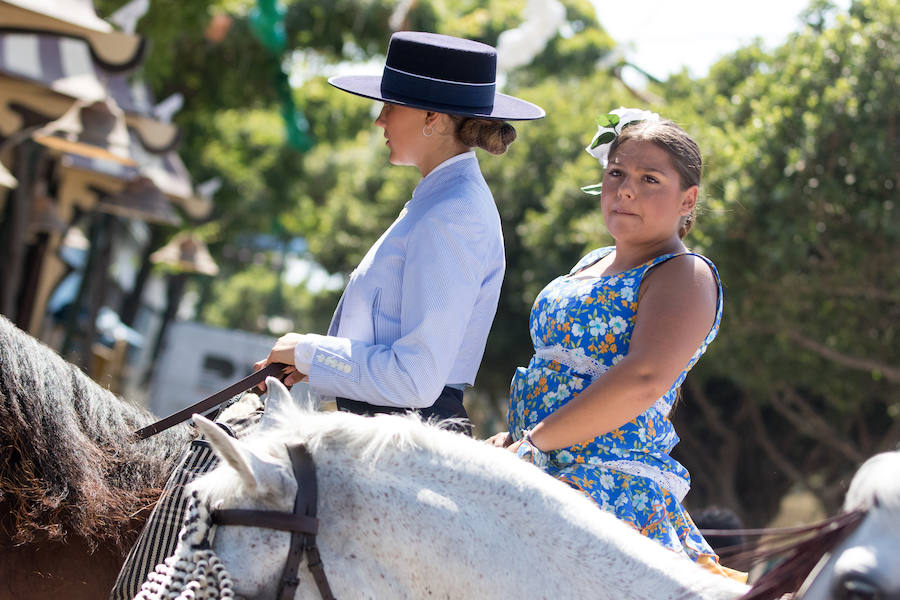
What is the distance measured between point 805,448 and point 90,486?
17225 mm

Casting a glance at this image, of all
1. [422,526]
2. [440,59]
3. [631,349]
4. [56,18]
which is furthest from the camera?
[56,18]

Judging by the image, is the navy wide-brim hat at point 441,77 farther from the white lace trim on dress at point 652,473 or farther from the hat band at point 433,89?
the white lace trim on dress at point 652,473

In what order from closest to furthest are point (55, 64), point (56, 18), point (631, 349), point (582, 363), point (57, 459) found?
point (57, 459) → point (631, 349) → point (582, 363) → point (56, 18) → point (55, 64)

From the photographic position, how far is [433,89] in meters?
2.55

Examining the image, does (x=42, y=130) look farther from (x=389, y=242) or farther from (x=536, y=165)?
(x=536, y=165)

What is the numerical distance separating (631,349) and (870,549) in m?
0.88

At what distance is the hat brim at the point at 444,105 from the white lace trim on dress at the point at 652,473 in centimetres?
94

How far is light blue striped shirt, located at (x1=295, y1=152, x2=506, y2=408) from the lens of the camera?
88.9 inches

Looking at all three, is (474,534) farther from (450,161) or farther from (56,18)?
(56,18)

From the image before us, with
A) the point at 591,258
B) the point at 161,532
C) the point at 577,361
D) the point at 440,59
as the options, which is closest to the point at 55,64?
the point at 440,59

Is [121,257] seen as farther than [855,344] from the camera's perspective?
Yes

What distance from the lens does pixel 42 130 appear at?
7938 millimetres

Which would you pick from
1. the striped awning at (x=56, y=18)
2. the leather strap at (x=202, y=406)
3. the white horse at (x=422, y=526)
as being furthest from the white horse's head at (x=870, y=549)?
the striped awning at (x=56, y=18)

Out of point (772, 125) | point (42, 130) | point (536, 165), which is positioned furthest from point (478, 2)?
point (42, 130)
